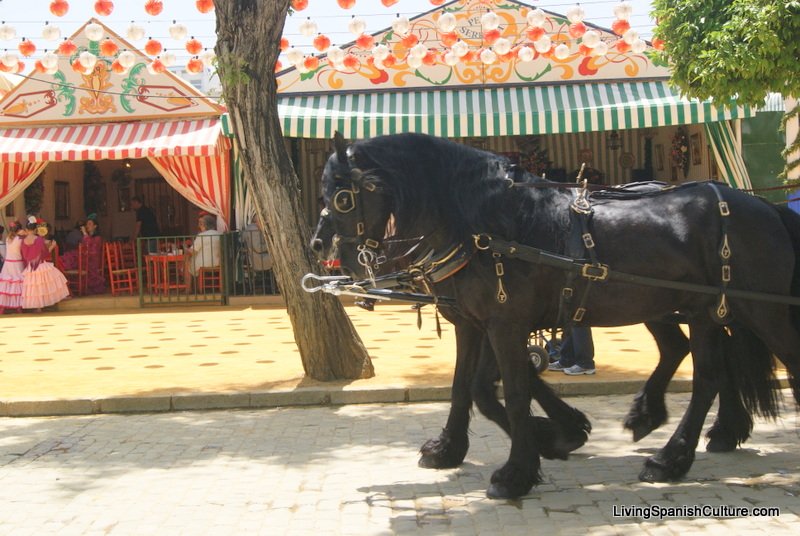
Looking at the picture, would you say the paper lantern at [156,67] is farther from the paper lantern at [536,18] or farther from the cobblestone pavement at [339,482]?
the cobblestone pavement at [339,482]

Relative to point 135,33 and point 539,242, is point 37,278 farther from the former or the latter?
point 539,242

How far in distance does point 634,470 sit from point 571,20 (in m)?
11.9

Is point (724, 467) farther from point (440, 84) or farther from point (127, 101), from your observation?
point (127, 101)

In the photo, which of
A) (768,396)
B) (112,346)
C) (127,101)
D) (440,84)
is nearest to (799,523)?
(768,396)

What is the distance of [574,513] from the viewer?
4.86 metres

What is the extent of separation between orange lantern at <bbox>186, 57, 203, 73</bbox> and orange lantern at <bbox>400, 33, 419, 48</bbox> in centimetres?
363

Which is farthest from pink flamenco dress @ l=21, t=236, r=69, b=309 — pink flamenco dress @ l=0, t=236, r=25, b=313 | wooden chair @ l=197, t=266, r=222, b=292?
wooden chair @ l=197, t=266, r=222, b=292

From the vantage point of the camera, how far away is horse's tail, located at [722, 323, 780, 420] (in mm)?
5789

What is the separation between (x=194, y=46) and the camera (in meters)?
16.1

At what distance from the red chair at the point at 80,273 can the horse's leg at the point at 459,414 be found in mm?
13242

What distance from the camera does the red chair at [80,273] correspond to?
1772 centimetres

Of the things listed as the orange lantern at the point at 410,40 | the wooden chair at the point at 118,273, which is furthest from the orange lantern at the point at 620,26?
the wooden chair at the point at 118,273

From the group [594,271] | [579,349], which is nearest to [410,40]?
[579,349]

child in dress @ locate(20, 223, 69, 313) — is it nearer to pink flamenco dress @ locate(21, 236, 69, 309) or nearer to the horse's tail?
pink flamenco dress @ locate(21, 236, 69, 309)
